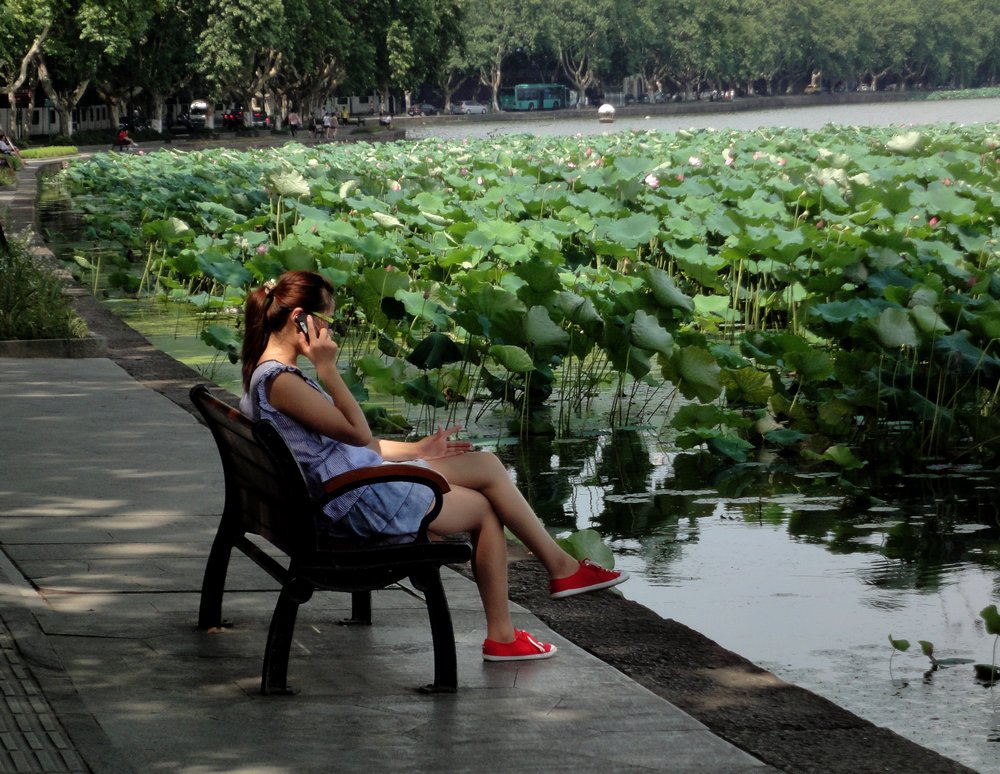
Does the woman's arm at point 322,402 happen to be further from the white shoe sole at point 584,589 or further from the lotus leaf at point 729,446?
the lotus leaf at point 729,446

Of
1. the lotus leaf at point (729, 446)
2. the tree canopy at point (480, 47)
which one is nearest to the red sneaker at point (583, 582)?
the lotus leaf at point (729, 446)

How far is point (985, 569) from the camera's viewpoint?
6734 millimetres

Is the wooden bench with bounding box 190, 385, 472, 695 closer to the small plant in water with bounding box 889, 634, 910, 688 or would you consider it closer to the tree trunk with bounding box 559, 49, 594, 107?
the small plant in water with bounding box 889, 634, 910, 688

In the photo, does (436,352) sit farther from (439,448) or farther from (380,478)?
(380,478)

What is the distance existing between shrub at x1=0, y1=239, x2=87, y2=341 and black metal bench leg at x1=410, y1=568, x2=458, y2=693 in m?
7.26

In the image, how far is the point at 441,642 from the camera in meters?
4.36

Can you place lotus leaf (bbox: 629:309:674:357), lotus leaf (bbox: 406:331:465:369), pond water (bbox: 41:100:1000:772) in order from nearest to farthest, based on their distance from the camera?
pond water (bbox: 41:100:1000:772) → lotus leaf (bbox: 629:309:674:357) → lotus leaf (bbox: 406:331:465:369)

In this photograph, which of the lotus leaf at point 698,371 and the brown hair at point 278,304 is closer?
the brown hair at point 278,304

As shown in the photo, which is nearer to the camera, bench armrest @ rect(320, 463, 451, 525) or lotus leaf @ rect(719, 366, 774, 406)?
bench armrest @ rect(320, 463, 451, 525)

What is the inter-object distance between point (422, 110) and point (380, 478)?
124m

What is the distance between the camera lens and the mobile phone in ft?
15.3

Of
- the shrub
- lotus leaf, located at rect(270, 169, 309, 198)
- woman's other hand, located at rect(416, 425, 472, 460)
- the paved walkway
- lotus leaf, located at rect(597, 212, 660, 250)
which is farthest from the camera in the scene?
lotus leaf, located at rect(270, 169, 309, 198)

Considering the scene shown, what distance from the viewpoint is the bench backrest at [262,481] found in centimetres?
434

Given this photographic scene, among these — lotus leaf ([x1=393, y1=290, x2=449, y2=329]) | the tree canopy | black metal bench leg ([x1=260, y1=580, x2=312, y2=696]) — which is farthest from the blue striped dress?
the tree canopy
